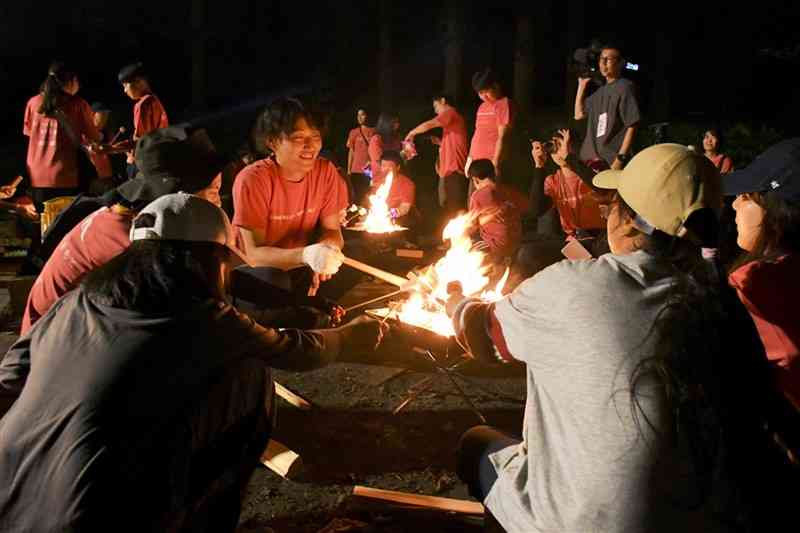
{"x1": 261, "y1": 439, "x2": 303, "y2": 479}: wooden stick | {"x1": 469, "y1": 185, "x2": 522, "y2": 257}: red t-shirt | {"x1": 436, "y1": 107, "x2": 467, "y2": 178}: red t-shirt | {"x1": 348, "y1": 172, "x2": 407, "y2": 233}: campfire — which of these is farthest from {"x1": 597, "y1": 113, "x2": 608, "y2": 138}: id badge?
{"x1": 261, "y1": 439, "x2": 303, "y2": 479}: wooden stick

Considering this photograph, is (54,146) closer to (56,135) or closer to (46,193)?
(56,135)

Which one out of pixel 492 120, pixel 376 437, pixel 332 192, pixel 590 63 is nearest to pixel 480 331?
pixel 376 437

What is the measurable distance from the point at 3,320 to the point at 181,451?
5.48m

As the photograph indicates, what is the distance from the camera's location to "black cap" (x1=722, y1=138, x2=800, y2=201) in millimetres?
3264

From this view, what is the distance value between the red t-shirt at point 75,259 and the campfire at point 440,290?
4.91 ft

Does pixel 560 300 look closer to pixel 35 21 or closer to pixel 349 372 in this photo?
pixel 349 372

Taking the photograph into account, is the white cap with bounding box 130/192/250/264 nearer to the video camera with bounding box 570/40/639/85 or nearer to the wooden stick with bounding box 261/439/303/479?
the wooden stick with bounding box 261/439/303/479

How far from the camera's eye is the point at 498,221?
7.90m

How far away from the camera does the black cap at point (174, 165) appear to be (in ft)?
15.1

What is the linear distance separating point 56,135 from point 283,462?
22.8ft

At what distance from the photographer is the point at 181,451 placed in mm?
2863

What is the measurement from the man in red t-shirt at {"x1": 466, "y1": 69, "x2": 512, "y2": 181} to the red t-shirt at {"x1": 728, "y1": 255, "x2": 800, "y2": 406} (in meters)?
7.40

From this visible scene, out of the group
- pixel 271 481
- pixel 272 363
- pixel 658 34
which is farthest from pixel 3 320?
pixel 658 34

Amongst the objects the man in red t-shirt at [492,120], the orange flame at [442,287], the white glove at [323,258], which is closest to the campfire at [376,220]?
the man in red t-shirt at [492,120]
